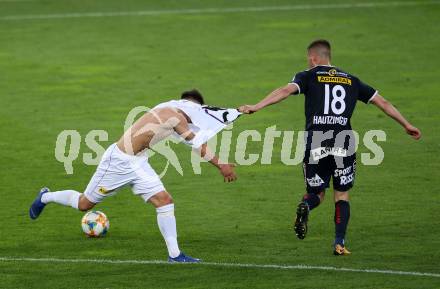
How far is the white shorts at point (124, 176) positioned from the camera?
15.6 metres

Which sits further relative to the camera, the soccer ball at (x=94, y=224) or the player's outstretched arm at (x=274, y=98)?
the soccer ball at (x=94, y=224)

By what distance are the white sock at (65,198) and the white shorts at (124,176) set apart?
0.50 meters

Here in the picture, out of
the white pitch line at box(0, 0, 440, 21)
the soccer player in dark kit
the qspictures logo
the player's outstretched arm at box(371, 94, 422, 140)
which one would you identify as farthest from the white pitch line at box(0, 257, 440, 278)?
the white pitch line at box(0, 0, 440, 21)

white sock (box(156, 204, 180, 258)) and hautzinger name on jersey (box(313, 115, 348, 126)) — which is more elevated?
hautzinger name on jersey (box(313, 115, 348, 126))

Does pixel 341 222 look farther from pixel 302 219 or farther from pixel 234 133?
pixel 234 133

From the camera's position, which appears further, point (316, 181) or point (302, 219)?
point (316, 181)

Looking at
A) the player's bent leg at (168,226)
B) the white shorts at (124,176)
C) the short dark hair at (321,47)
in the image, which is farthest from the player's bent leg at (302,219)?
the short dark hair at (321,47)

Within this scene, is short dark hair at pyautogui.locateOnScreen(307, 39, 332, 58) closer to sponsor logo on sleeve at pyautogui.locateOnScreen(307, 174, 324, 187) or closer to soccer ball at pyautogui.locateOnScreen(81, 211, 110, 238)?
sponsor logo on sleeve at pyautogui.locateOnScreen(307, 174, 324, 187)

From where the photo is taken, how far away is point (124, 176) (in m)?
15.8

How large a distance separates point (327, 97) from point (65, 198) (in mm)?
4042

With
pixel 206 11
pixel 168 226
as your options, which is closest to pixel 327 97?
pixel 168 226

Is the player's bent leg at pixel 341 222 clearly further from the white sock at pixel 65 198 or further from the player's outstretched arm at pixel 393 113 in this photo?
the white sock at pixel 65 198

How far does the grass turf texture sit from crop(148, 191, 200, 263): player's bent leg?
261mm

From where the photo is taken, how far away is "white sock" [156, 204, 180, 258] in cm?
1537
